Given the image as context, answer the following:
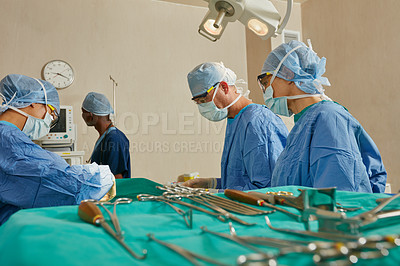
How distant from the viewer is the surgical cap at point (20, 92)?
1.76 metres

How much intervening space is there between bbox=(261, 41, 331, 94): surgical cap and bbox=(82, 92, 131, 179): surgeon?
1.77 metres

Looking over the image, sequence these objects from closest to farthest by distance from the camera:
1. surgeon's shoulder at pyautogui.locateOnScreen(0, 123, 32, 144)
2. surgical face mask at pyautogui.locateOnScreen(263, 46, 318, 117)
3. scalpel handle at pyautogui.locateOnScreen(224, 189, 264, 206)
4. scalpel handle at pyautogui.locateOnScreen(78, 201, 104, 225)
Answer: scalpel handle at pyautogui.locateOnScreen(78, 201, 104, 225) < scalpel handle at pyautogui.locateOnScreen(224, 189, 264, 206) < surgeon's shoulder at pyautogui.locateOnScreen(0, 123, 32, 144) < surgical face mask at pyautogui.locateOnScreen(263, 46, 318, 117)

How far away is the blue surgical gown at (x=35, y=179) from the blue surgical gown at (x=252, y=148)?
0.84m

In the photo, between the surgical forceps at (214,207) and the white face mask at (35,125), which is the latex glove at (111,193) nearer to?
the white face mask at (35,125)

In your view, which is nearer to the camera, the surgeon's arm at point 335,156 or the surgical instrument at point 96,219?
the surgical instrument at point 96,219

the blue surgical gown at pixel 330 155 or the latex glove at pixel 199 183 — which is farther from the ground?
the blue surgical gown at pixel 330 155

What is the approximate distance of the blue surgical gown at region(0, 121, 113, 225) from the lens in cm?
144

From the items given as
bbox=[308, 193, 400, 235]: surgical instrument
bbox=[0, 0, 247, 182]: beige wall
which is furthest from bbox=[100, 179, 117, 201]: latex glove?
bbox=[0, 0, 247, 182]: beige wall

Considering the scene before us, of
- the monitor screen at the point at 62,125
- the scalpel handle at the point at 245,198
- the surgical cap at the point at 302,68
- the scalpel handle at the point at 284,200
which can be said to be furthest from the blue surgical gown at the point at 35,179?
the monitor screen at the point at 62,125

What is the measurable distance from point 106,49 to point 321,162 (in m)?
3.26

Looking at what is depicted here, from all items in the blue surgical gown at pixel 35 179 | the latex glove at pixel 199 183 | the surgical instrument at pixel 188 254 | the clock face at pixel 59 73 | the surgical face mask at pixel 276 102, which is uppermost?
the clock face at pixel 59 73

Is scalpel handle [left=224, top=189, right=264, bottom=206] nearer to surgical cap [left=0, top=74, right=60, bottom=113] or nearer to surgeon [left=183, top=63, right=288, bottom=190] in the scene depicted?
surgeon [left=183, top=63, right=288, bottom=190]

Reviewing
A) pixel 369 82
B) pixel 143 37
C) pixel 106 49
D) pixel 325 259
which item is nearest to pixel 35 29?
pixel 106 49

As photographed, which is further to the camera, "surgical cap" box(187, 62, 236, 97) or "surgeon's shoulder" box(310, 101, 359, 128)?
"surgical cap" box(187, 62, 236, 97)
